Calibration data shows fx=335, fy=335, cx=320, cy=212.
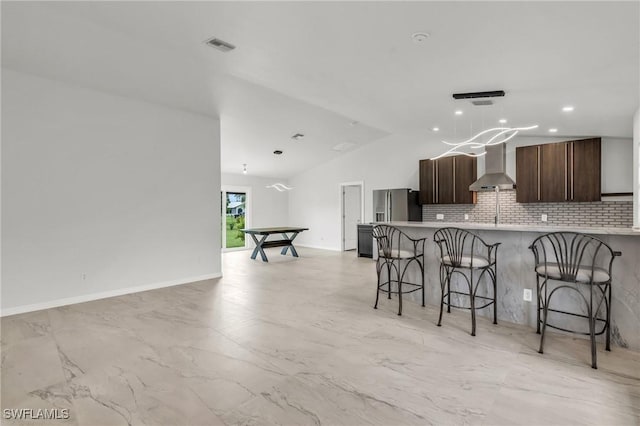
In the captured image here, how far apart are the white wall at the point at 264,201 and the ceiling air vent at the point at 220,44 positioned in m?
6.26

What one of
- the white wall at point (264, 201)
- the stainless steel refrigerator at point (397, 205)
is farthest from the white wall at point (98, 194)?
the white wall at point (264, 201)

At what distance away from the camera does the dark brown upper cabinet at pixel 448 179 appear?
21.4 ft

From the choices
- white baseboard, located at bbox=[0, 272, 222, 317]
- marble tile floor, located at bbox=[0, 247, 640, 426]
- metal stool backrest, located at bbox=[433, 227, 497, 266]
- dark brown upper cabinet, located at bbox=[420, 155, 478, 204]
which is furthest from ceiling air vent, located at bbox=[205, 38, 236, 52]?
dark brown upper cabinet, located at bbox=[420, 155, 478, 204]

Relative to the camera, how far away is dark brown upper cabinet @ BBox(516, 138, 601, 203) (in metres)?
5.11

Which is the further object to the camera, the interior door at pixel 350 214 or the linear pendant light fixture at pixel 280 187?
the linear pendant light fixture at pixel 280 187

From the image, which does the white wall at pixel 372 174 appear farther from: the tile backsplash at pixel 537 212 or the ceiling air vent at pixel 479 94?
the ceiling air vent at pixel 479 94

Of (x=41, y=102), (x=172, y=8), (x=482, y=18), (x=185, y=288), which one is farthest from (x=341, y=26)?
(x=185, y=288)

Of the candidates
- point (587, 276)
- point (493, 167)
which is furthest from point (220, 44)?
point (493, 167)

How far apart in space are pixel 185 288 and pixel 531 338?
4.37 m

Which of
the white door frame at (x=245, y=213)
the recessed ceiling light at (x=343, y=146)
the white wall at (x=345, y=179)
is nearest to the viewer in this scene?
the white wall at (x=345, y=179)

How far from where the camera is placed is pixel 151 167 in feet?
16.2

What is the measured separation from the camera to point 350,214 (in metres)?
9.63

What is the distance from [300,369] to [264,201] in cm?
805

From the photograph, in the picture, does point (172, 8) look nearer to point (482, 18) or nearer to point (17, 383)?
point (482, 18)
